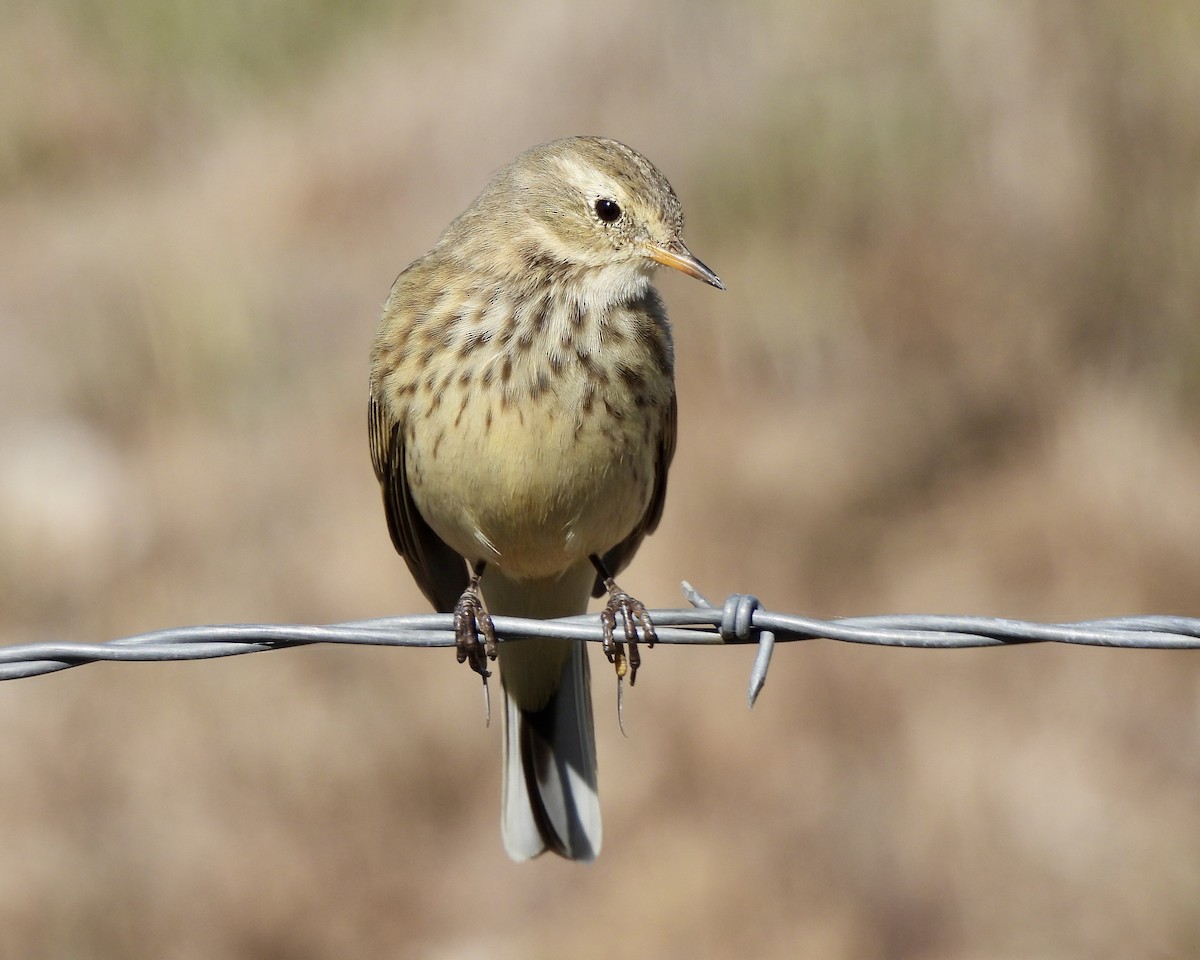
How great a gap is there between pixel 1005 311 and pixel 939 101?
1.21 meters

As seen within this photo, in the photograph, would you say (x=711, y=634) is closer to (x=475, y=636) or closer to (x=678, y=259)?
(x=475, y=636)

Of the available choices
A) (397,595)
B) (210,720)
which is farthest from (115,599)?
(397,595)

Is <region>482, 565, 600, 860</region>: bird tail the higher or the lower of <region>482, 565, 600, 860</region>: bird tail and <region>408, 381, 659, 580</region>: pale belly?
the lower

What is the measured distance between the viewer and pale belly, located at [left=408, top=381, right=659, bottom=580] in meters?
4.27

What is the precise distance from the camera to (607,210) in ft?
15.0

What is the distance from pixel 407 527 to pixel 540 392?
967mm

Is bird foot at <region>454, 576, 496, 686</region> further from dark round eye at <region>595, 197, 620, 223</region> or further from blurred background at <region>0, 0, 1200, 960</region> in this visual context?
blurred background at <region>0, 0, 1200, 960</region>

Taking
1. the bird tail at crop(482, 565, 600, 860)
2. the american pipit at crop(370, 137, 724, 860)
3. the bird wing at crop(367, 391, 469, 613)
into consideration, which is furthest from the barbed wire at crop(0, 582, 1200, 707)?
the bird tail at crop(482, 565, 600, 860)

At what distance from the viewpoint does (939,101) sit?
8.14m

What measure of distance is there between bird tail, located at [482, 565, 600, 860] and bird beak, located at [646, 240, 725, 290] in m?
1.21

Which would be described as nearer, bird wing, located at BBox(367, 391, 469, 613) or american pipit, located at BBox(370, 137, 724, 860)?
american pipit, located at BBox(370, 137, 724, 860)

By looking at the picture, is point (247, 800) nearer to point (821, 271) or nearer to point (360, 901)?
point (360, 901)

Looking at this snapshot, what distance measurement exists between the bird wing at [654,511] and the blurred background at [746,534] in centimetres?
224

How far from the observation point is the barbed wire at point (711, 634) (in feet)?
9.69
